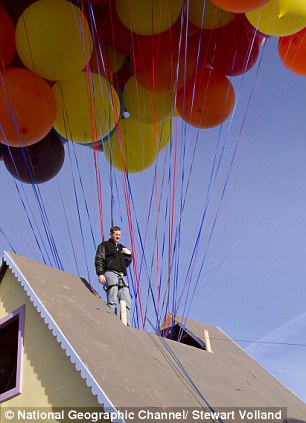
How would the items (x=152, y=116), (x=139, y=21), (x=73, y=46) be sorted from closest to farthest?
(x=73, y=46)
(x=139, y=21)
(x=152, y=116)

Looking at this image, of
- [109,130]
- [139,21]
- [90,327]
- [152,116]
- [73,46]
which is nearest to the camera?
[90,327]

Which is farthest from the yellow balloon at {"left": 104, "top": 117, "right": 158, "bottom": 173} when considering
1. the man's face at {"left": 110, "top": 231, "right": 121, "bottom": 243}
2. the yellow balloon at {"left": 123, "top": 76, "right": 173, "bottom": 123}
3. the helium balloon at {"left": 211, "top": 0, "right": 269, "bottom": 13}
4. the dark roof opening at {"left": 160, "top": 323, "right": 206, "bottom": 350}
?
the dark roof opening at {"left": 160, "top": 323, "right": 206, "bottom": 350}

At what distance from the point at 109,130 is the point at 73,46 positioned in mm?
1054

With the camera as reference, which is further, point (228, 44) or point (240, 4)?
point (228, 44)

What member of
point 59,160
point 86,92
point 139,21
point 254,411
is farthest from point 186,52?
point 254,411

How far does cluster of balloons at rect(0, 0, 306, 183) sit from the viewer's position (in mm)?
5445

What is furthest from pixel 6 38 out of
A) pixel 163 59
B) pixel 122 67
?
pixel 163 59

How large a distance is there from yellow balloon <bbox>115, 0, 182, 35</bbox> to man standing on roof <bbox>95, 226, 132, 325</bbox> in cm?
222

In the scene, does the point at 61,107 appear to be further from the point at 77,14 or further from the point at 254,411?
the point at 254,411

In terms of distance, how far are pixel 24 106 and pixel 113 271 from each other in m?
1.85

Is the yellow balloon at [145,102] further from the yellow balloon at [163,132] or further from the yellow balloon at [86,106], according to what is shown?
the yellow balloon at [86,106]

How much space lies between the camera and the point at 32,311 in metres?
5.20

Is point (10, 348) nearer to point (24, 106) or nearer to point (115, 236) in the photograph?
point (115, 236)

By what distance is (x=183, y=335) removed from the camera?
26.7 ft
